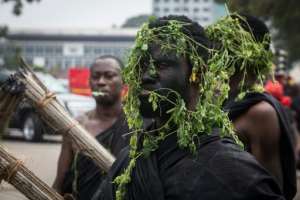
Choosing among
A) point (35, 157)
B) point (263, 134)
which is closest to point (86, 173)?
point (263, 134)

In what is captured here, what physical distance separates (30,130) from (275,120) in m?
15.7

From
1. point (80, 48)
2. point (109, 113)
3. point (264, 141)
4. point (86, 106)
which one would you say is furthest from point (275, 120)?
point (80, 48)

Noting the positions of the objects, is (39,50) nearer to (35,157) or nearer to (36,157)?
(36,157)

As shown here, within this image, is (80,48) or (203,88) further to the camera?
(80,48)

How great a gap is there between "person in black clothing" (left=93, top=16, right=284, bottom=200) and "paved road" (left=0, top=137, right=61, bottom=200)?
0.95 meters

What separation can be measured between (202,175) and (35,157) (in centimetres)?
858

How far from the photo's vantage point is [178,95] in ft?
10.7

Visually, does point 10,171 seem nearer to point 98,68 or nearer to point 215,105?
point 215,105

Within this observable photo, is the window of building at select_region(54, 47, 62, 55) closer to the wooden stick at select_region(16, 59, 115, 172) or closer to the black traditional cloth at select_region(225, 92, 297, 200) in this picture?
the wooden stick at select_region(16, 59, 115, 172)

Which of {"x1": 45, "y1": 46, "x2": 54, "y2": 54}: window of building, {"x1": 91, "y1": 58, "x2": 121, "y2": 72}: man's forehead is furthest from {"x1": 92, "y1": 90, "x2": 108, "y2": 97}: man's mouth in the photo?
{"x1": 45, "y1": 46, "x2": 54, "y2": 54}: window of building

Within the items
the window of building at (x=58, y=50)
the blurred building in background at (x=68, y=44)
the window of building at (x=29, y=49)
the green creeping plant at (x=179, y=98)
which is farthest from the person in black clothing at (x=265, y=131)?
the window of building at (x=58, y=50)

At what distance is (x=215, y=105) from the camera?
3268mm

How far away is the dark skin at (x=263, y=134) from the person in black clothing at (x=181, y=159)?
1.16m

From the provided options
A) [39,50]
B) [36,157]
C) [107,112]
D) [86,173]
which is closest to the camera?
[86,173]
